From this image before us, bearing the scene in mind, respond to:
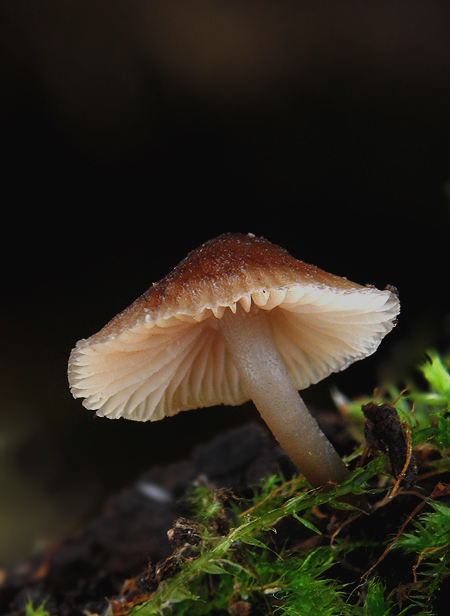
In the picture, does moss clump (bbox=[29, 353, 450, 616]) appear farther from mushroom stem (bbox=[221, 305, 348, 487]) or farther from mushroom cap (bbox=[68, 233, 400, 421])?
mushroom cap (bbox=[68, 233, 400, 421])

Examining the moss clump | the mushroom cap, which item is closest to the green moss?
the moss clump

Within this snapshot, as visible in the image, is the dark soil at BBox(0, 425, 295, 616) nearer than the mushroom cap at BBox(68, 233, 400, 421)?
No

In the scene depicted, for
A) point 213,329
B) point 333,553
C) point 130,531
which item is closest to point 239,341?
point 213,329

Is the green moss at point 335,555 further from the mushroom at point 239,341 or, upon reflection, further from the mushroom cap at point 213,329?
the mushroom cap at point 213,329

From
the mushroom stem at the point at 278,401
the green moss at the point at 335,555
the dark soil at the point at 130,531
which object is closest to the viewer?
the green moss at the point at 335,555

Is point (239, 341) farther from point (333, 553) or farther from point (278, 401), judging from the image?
point (333, 553)

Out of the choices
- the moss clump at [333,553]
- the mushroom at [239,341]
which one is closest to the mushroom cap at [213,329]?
the mushroom at [239,341]
